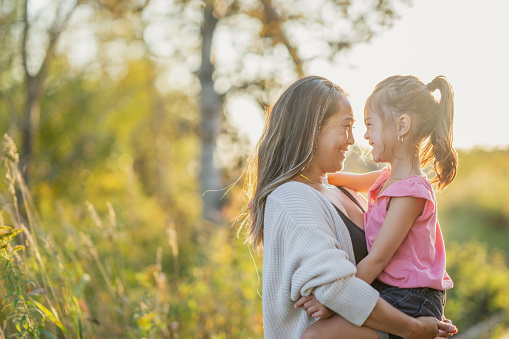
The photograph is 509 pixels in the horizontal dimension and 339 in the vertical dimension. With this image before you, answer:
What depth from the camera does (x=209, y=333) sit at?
13.4 ft

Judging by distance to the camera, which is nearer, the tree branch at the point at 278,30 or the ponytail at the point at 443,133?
the ponytail at the point at 443,133

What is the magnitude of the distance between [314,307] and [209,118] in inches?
232

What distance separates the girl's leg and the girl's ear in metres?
0.80

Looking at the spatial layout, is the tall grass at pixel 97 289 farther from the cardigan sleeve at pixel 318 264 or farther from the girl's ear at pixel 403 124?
the girl's ear at pixel 403 124

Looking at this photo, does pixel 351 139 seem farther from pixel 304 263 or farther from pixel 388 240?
pixel 304 263

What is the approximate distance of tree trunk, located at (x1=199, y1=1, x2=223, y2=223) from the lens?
7.34 m

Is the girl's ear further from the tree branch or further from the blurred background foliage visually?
the tree branch

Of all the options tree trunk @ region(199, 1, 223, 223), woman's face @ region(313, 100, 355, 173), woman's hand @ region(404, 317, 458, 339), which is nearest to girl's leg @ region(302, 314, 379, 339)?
woman's hand @ region(404, 317, 458, 339)

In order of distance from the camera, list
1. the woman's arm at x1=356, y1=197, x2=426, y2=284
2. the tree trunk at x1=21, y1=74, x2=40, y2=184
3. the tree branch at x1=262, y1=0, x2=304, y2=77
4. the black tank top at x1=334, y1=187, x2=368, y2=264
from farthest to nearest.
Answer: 1. the tree trunk at x1=21, y1=74, x2=40, y2=184
2. the tree branch at x1=262, y1=0, x2=304, y2=77
3. the black tank top at x1=334, y1=187, x2=368, y2=264
4. the woman's arm at x1=356, y1=197, x2=426, y2=284

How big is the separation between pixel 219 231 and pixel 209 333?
2.80 metres

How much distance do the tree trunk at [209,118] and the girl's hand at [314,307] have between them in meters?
5.16

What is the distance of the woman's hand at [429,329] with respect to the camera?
2.05m

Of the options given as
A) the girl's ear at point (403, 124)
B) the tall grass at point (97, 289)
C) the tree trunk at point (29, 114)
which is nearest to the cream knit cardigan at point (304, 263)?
the girl's ear at point (403, 124)

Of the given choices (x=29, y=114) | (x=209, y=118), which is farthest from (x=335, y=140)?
(x=209, y=118)
